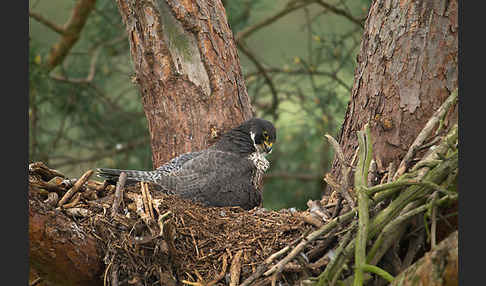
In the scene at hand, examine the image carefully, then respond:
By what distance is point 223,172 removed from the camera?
3869mm

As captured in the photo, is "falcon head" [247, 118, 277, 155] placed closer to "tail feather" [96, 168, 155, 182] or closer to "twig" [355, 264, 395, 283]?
"tail feather" [96, 168, 155, 182]

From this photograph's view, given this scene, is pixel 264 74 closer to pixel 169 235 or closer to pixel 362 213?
pixel 169 235

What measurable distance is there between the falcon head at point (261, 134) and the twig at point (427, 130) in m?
1.57

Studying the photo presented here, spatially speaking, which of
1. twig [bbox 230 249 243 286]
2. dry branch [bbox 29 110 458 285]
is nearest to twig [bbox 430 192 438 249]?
dry branch [bbox 29 110 458 285]

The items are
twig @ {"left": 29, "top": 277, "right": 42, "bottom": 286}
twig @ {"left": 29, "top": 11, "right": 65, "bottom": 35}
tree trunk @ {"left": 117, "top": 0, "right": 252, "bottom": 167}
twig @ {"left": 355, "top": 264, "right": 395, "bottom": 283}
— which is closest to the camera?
twig @ {"left": 355, "top": 264, "right": 395, "bottom": 283}

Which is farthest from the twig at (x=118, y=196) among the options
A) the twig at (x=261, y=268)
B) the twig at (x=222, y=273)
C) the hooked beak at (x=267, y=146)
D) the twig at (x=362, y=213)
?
the hooked beak at (x=267, y=146)

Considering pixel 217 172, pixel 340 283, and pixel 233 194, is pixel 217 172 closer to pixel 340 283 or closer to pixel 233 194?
pixel 233 194

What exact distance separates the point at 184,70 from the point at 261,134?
73 centimetres

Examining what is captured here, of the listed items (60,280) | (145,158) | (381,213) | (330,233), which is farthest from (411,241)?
(145,158)

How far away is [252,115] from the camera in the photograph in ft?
14.0

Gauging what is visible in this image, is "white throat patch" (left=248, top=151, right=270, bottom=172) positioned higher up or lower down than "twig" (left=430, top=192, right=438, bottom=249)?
higher up

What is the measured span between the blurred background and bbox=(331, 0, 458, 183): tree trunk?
8.16ft

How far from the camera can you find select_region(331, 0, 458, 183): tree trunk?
8.82ft

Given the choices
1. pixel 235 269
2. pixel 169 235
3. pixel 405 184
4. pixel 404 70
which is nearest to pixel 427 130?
pixel 404 70
